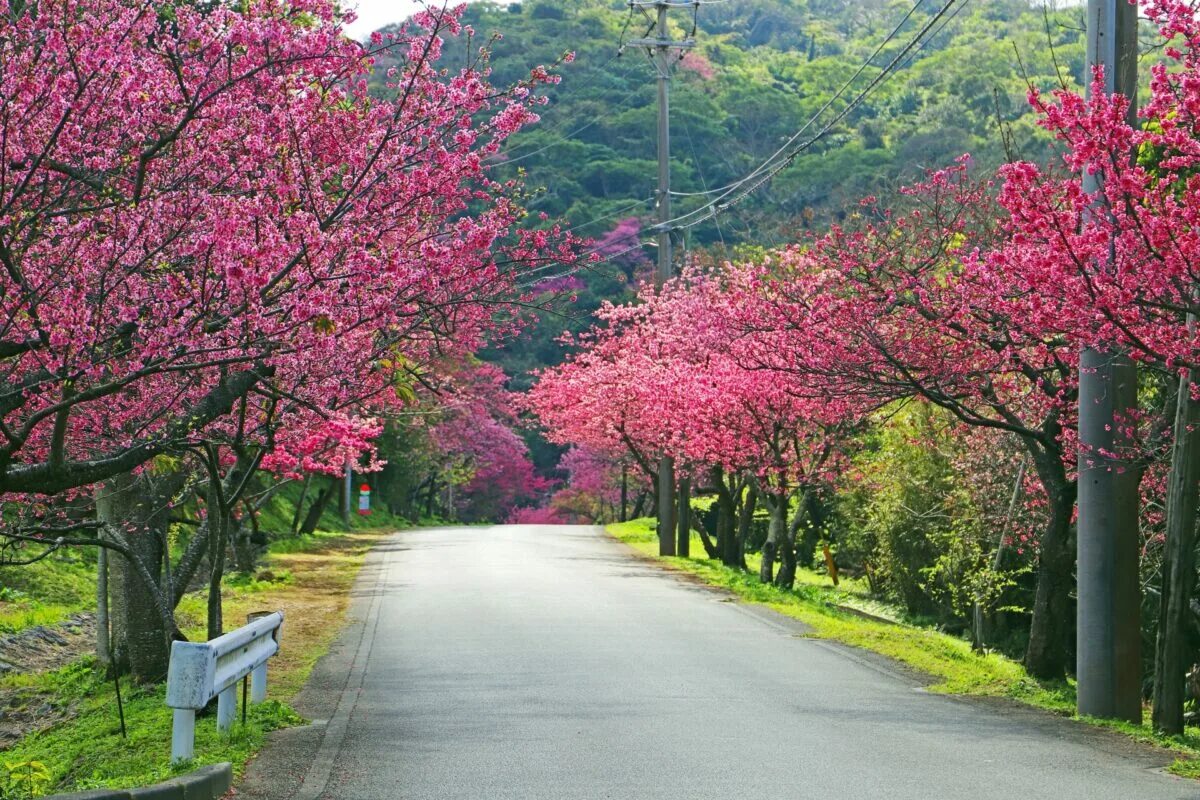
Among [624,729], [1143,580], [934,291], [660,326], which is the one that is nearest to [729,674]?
[624,729]

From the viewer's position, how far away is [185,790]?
809 centimetres

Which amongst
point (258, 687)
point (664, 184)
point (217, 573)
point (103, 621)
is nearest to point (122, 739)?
point (258, 687)

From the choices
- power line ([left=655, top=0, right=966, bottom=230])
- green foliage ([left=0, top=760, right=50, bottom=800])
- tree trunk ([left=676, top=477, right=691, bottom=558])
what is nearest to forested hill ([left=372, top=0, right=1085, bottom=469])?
tree trunk ([left=676, top=477, right=691, bottom=558])

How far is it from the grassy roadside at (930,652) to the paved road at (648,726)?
411 mm

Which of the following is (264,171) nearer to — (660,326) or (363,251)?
(363,251)

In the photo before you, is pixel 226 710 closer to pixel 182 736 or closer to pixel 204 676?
pixel 182 736

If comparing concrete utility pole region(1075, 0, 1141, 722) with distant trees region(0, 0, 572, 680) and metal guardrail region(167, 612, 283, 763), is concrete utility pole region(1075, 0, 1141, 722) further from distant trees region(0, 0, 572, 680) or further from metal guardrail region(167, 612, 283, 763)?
metal guardrail region(167, 612, 283, 763)

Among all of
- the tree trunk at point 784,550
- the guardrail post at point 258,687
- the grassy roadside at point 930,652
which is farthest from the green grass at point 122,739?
the tree trunk at point 784,550

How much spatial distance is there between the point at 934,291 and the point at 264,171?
27.2 feet

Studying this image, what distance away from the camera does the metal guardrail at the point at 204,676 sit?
8773 mm

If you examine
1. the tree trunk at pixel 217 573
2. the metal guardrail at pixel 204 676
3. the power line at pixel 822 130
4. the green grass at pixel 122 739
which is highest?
the power line at pixel 822 130

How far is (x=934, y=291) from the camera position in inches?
622

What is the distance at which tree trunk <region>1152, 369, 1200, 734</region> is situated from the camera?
11758 millimetres

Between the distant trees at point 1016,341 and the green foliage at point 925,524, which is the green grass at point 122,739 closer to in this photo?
the distant trees at point 1016,341
